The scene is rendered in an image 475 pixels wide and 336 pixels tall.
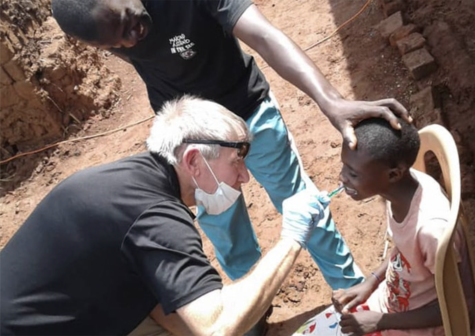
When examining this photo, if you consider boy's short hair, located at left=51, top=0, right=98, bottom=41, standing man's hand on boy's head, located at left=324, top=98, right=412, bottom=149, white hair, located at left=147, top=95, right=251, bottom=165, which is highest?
boy's short hair, located at left=51, top=0, right=98, bottom=41

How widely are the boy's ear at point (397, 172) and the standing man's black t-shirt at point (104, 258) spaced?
68 centimetres

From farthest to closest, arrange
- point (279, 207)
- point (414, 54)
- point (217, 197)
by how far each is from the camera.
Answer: point (414, 54) < point (279, 207) < point (217, 197)

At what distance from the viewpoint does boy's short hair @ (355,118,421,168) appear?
196 cm

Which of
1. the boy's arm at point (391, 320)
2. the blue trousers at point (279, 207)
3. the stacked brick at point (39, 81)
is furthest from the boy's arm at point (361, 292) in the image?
the stacked brick at point (39, 81)

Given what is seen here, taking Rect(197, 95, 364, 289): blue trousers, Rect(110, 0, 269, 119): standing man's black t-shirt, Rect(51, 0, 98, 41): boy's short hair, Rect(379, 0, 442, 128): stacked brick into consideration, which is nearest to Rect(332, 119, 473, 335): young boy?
Rect(197, 95, 364, 289): blue trousers

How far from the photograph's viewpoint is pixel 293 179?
9.98 ft

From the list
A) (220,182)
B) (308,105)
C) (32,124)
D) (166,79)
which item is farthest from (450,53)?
(32,124)

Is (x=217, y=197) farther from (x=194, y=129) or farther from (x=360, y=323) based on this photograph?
(x=360, y=323)

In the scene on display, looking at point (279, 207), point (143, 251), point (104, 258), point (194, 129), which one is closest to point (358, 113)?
point (194, 129)

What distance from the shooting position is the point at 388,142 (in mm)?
1966

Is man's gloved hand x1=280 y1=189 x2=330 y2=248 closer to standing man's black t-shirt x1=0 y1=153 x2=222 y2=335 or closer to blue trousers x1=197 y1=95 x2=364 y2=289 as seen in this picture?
standing man's black t-shirt x1=0 y1=153 x2=222 y2=335

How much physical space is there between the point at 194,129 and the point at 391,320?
978mm

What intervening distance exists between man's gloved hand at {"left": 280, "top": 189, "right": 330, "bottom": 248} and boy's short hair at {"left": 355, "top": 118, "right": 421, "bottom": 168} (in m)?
0.37

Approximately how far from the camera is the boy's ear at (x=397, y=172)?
201cm
